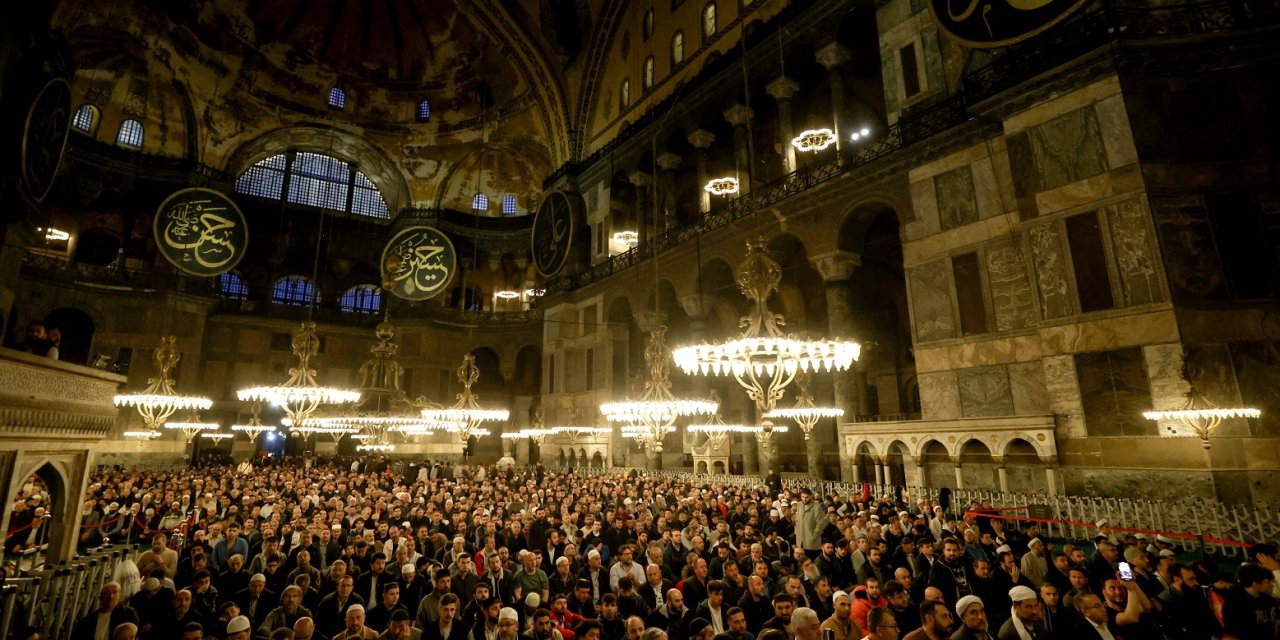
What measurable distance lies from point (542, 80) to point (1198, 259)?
17917mm

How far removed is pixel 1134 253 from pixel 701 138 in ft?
30.5

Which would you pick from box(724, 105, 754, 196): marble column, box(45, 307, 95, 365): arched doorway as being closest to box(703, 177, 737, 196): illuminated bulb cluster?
box(724, 105, 754, 196): marble column

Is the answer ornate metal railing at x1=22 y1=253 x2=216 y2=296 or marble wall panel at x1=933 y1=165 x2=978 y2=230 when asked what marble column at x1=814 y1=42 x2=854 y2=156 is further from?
ornate metal railing at x1=22 y1=253 x2=216 y2=296

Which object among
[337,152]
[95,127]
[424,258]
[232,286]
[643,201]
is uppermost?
[337,152]

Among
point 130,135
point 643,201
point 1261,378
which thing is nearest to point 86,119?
point 130,135

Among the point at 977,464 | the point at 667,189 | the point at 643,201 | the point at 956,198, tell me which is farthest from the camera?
the point at 643,201

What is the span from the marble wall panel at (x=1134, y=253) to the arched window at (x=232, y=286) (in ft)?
77.4

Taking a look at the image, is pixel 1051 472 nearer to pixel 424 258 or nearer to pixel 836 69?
pixel 836 69

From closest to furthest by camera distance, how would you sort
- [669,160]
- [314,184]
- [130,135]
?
[669,160] < [130,135] < [314,184]

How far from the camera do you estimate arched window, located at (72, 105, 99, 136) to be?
53.9 feet

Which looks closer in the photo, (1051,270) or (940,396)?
(1051,270)

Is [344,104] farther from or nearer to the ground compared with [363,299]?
farther from the ground

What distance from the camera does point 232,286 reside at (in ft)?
67.4

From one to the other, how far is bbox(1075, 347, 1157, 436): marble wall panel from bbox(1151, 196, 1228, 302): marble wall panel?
882 millimetres
